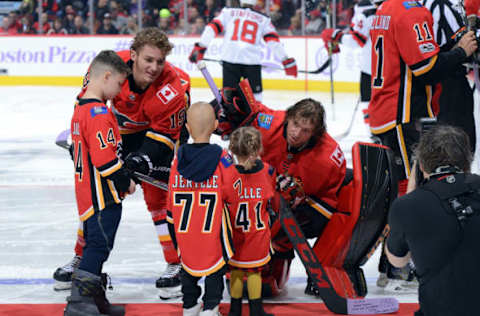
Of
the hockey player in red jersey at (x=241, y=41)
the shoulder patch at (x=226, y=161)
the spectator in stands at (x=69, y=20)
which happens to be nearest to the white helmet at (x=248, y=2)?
the hockey player in red jersey at (x=241, y=41)

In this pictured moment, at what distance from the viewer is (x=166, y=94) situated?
3219 mm

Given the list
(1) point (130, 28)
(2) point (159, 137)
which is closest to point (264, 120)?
(2) point (159, 137)

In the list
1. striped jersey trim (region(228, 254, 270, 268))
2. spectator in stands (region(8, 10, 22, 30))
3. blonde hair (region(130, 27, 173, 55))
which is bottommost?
striped jersey trim (region(228, 254, 270, 268))

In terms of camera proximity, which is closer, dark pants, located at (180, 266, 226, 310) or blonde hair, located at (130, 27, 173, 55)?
dark pants, located at (180, 266, 226, 310)

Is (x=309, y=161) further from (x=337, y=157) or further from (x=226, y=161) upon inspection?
(x=226, y=161)

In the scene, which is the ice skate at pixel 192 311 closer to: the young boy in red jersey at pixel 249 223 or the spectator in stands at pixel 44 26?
the young boy in red jersey at pixel 249 223

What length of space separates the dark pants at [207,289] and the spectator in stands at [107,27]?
10.0 meters

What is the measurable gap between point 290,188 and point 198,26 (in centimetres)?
947

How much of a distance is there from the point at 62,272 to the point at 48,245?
2.33 ft

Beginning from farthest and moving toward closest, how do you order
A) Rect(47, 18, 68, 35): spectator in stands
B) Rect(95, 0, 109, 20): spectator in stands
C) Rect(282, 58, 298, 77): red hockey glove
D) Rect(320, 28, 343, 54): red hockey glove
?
Rect(95, 0, 109, 20): spectator in stands, Rect(47, 18, 68, 35): spectator in stands, Rect(320, 28, 343, 54): red hockey glove, Rect(282, 58, 298, 77): red hockey glove

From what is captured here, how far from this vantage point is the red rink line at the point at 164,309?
9.74 ft

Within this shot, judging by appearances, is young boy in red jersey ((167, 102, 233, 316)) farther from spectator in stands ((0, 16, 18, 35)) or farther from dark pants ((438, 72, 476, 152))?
spectator in stands ((0, 16, 18, 35))

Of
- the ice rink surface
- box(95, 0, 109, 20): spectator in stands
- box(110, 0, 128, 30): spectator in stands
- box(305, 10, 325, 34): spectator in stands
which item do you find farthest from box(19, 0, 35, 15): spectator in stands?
the ice rink surface

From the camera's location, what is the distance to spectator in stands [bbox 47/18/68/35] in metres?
12.2
